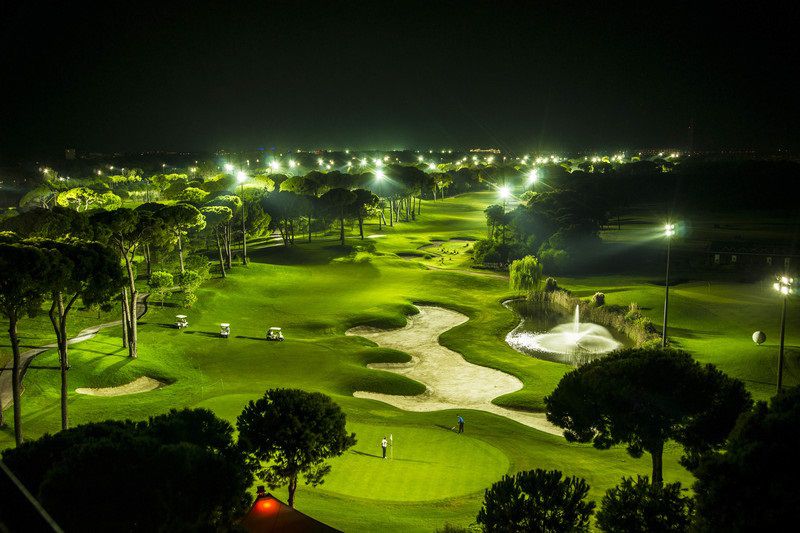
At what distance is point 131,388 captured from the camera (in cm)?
3841

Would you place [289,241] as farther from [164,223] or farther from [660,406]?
[660,406]

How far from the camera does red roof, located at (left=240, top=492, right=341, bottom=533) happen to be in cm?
1719

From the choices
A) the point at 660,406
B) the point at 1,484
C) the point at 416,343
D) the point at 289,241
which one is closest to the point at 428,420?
the point at 660,406

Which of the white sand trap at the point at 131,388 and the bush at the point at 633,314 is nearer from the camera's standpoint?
the white sand trap at the point at 131,388

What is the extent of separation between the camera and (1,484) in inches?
157

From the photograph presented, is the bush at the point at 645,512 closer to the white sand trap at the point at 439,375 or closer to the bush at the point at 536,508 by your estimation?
the bush at the point at 536,508

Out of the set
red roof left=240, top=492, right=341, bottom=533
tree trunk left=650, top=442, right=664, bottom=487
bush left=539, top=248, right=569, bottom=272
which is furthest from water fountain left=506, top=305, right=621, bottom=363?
red roof left=240, top=492, right=341, bottom=533

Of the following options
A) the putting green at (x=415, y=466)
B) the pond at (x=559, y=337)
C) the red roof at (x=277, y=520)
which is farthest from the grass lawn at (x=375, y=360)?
the red roof at (x=277, y=520)

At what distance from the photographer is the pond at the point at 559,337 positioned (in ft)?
161

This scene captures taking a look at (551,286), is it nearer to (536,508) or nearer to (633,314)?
(633,314)

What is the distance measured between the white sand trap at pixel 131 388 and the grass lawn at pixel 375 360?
485mm

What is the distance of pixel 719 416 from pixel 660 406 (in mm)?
2029

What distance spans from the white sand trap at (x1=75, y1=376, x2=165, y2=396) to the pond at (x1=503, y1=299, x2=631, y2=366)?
27.0 metres

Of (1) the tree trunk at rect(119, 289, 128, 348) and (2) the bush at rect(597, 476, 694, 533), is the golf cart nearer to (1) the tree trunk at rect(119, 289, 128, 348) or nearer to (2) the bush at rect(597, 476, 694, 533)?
(1) the tree trunk at rect(119, 289, 128, 348)
